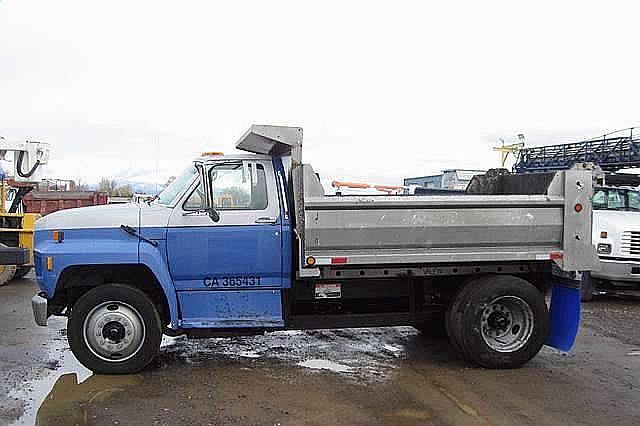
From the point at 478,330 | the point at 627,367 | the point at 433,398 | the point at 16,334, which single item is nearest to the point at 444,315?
Result: the point at 478,330

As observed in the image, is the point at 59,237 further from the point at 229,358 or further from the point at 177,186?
the point at 229,358

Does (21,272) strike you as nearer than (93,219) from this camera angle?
No

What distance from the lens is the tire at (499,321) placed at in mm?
7078

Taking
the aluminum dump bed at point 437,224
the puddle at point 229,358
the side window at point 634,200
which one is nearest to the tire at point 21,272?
the puddle at point 229,358

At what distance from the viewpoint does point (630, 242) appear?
1141 cm

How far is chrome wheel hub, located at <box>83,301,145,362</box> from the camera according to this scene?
6770mm

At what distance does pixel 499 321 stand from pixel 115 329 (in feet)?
12.9

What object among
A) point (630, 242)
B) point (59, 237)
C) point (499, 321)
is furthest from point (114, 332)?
point (630, 242)

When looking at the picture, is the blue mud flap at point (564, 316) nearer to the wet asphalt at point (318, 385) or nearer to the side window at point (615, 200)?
the wet asphalt at point (318, 385)

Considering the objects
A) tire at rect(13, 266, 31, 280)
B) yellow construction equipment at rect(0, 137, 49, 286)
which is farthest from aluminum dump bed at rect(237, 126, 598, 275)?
tire at rect(13, 266, 31, 280)

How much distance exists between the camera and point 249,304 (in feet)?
22.9

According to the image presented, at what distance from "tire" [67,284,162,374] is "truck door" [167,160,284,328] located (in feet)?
1.21

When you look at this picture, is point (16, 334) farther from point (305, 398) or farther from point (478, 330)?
point (478, 330)

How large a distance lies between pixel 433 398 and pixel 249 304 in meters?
2.05
